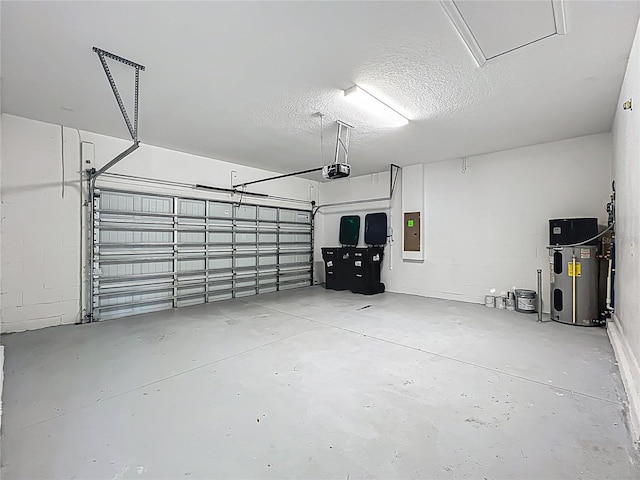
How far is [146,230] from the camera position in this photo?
5.02 meters

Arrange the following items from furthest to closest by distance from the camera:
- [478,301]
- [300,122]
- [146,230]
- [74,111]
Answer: [478,301]
[146,230]
[300,122]
[74,111]

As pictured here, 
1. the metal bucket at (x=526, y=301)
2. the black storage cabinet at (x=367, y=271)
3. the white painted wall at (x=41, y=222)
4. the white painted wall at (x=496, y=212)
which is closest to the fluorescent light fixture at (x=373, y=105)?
the white painted wall at (x=496, y=212)

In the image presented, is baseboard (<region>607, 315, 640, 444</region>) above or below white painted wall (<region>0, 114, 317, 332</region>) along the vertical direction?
below

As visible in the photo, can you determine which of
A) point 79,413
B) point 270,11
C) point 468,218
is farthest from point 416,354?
point 468,218

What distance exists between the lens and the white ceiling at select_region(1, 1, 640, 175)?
214cm

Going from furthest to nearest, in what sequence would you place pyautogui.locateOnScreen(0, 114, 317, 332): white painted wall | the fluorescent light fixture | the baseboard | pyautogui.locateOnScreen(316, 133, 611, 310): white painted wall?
pyautogui.locateOnScreen(316, 133, 611, 310): white painted wall < pyautogui.locateOnScreen(0, 114, 317, 332): white painted wall < the fluorescent light fixture < the baseboard

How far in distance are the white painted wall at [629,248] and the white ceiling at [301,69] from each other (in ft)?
1.26

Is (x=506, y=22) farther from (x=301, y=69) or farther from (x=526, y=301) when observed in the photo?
(x=526, y=301)

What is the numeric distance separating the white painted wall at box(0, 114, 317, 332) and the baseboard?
585 centimetres

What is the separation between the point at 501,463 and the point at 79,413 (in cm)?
256

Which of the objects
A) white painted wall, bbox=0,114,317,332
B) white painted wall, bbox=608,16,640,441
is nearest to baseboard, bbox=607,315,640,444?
white painted wall, bbox=608,16,640,441

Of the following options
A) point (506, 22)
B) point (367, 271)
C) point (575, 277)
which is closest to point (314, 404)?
point (506, 22)

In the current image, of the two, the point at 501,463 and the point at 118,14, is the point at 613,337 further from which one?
the point at 118,14

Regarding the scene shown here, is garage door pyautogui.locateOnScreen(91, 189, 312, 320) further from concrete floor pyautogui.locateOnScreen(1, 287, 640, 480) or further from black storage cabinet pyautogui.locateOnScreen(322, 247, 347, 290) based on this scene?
concrete floor pyautogui.locateOnScreen(1, 287, 640, 480)
